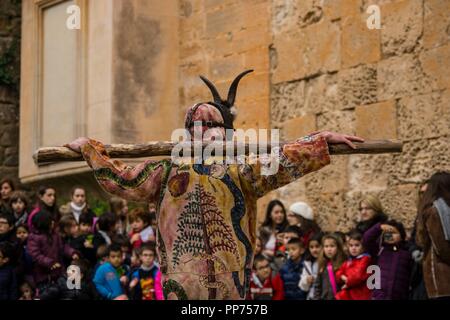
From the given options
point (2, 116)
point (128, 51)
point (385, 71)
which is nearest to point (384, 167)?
point (385, 71)

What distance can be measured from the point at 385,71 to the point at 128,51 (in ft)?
11.4

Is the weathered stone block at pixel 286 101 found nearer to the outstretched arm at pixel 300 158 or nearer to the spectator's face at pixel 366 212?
the spectator's face at pixel 366 212

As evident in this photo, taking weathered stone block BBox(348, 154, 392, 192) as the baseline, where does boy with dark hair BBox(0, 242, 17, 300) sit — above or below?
below

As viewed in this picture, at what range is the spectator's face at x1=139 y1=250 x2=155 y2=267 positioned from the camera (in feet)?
41.8

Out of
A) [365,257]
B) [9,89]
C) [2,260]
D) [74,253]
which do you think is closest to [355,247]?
[365,257]

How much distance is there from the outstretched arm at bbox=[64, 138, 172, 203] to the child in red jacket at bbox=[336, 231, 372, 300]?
2.95 meters

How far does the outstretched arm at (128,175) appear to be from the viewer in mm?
9242

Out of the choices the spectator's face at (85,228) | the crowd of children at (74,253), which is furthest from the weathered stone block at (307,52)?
the spectator's face at (85,228)

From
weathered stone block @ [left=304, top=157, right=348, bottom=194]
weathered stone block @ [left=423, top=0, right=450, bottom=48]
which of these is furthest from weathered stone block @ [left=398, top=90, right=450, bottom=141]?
weathered stone block @ [left=304, top=157, right=348, bottom=194]

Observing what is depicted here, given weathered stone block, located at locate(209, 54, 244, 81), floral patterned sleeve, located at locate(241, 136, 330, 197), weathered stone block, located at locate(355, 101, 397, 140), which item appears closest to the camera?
floral patterned sleeve, located at locate(241, 136, 330, 197)

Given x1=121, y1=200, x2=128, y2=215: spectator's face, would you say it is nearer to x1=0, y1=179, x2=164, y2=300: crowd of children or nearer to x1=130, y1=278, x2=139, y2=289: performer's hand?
x1=0, y1=179, x2=164, y2=300: crowd of children

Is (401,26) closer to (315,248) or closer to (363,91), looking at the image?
(363,91)

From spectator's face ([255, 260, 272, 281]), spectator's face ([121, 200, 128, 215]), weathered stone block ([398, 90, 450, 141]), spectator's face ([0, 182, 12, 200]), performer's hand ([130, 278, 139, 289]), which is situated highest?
weathered stone block ([398, 90, 450, 141])

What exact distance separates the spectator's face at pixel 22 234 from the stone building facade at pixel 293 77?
215cm
